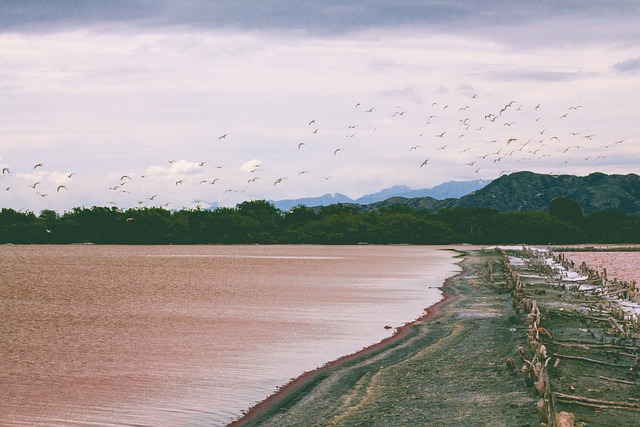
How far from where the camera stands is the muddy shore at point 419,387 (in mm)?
12938

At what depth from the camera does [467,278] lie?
47719mm

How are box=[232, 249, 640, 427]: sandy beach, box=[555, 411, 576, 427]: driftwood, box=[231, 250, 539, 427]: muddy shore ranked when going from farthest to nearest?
box=[231, 250, 539, 427]: muddy shore → box=[232, 249, 640, 427]: sandy beach → box=[555, 411, 576, 427]: driftwood

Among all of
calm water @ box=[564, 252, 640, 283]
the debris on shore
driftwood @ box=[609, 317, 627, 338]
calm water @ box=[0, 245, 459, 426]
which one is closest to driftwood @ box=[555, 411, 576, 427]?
the debris on shore

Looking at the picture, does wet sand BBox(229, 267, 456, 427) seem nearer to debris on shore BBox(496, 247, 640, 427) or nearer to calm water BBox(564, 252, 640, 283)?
debris on shore BBox(496, 247, 640, 427)

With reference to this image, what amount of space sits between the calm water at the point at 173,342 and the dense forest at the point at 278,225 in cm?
11123

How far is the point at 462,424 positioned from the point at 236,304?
25098 millimetres

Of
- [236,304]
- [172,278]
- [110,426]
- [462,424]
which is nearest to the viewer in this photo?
[462,424]

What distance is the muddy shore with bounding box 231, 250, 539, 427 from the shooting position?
12.9m

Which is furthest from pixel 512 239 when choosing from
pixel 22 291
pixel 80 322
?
pixel 80 322

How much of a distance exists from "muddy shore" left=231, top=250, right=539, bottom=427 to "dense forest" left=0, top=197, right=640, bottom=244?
5203 inches

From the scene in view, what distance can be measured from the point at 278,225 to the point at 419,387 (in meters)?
163

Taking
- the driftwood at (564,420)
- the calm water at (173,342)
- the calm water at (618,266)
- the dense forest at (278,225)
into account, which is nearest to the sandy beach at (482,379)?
the driftwood at (564,420)

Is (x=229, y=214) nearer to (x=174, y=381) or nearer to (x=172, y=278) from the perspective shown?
(x=172, y=278)

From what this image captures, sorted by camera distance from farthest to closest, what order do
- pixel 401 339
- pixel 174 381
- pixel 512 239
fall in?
pixel 512 239 → pixel 401 339 → pixel 174 381
